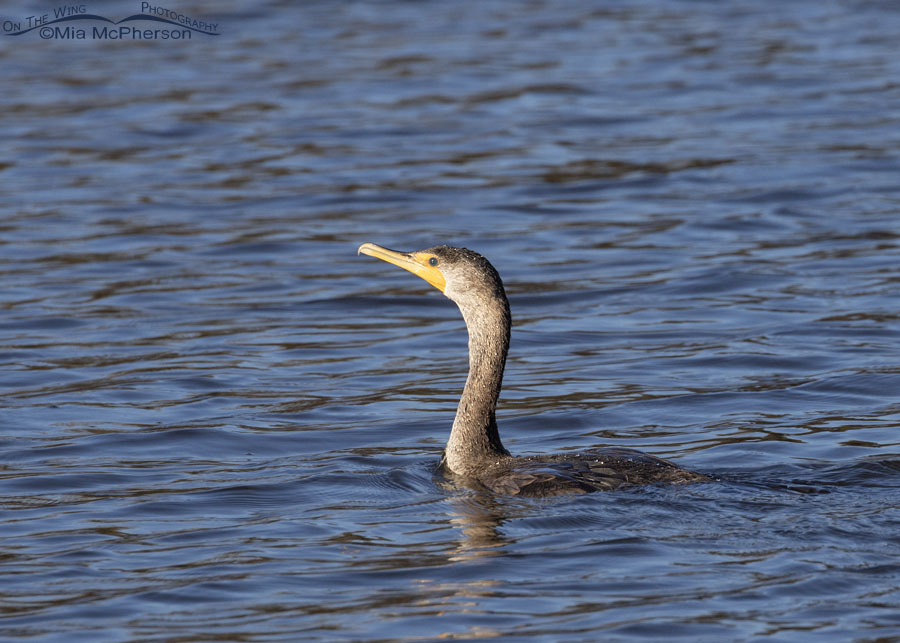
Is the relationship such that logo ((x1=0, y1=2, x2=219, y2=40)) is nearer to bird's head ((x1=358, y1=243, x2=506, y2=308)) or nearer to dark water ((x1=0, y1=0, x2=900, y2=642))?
dark water ((x1=0, y1=0, x2=900, y2=642))

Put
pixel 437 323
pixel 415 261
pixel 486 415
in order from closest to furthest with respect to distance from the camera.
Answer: pixel 486 415 → pixel 415 261 → pixel 437 323

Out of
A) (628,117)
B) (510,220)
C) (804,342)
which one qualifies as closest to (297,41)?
(628,117)

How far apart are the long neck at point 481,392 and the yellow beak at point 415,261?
23 centimetres

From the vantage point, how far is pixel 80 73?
79.1 feet

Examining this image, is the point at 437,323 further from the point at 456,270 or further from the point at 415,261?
the point at 456,270

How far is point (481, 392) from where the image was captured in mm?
9367

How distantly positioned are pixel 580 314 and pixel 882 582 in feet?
22.1

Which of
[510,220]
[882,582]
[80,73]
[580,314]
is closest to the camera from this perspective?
[882,582]

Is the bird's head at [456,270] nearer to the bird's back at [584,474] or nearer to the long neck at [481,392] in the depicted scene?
the long neck at [481,392]

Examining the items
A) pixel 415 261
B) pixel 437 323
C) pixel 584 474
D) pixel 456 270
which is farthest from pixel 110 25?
pixel 584 474

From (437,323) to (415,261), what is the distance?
406 centimetres

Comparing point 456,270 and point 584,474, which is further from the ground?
point 456,270

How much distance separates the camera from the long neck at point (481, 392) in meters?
9.20

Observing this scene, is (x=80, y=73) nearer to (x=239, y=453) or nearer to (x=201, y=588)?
(x=239, y=453)
